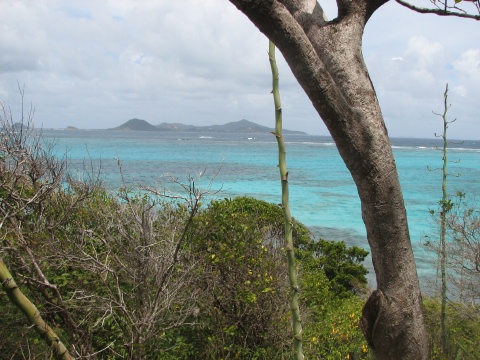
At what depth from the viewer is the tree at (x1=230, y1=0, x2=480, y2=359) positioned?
6.22 feet

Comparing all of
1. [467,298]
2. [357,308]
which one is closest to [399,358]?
[357,308]

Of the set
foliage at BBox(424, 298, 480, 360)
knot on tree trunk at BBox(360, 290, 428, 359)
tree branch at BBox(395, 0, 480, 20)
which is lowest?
foliage at BBox(424, 298, 480, 360)

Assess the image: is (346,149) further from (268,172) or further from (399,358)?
(268,172)

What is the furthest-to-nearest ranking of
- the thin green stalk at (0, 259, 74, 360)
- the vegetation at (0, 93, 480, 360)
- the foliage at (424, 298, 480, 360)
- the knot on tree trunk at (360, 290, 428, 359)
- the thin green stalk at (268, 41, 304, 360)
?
1. the foliage at (424, 298, 480, 360)
2. the vegetation at (0, 93, 480, 360)
3. the knot on tree trunk at (360, 290, 428, 359)
4. the thin green stalk at (0, 259, 74, 360)
5. the thin green stalk at (268, 41, 304, 360)

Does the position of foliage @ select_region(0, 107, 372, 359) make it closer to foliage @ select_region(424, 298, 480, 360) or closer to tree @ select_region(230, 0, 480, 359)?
foliage @ select_region(424, 298, 480, 360)

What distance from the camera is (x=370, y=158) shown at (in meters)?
Answer: 1.98

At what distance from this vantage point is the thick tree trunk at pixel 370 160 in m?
1.90

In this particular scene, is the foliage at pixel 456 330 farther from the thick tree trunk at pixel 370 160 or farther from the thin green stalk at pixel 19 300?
the thin green stalk at pixel 19 300

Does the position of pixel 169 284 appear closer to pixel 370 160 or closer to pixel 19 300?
pixel 19 300

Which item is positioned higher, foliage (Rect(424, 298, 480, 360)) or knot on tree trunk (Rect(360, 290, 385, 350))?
knot on tree trunk (Rect(360, 290, 385, 350))

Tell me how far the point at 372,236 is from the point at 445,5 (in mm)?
1163

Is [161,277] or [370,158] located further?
[161,277]

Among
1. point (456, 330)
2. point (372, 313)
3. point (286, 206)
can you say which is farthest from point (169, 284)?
point (456, 330)

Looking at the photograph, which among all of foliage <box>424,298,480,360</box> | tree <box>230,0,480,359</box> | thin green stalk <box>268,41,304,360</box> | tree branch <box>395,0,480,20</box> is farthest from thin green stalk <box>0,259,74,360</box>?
foliage <box>424,298,480,360</box>
